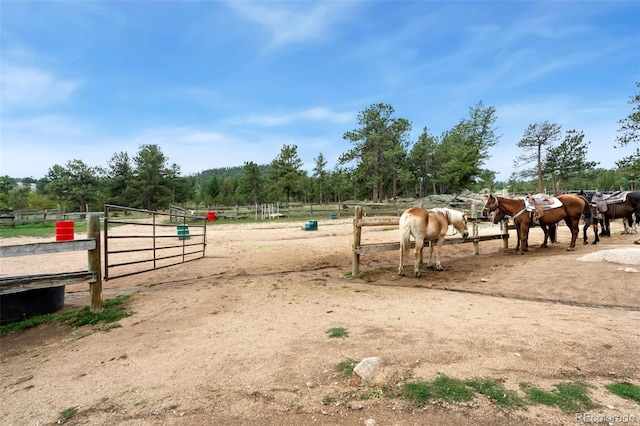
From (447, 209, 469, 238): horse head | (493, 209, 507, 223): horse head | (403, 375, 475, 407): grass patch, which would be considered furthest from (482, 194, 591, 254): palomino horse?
(403, 375, 475, 407): grass patch

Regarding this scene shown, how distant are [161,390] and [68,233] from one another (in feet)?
42.8

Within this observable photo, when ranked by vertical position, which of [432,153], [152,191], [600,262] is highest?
[432,153]

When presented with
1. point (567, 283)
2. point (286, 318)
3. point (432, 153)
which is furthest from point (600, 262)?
point (432, 153)

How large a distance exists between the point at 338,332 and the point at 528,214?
766cm

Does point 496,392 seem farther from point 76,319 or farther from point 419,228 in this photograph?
point 76,319

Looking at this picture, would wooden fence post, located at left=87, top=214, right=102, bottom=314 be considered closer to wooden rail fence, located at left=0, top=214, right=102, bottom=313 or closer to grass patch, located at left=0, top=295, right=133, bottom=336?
wooden rail fence, located at left=0, top=214, right=102, bottom=313

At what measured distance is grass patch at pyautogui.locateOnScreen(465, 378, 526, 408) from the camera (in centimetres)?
198

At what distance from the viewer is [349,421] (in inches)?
75.2

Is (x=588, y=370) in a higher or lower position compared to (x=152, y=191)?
lower

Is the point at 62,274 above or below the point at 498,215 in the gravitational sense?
below

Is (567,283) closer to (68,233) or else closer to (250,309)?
(250,309)

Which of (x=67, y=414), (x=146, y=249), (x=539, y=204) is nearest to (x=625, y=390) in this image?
(x=67, y=414)

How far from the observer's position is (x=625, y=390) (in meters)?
2.08

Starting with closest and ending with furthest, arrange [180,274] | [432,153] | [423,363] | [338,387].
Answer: [338,387]
[423,363]
[180,274]
[432,153]
